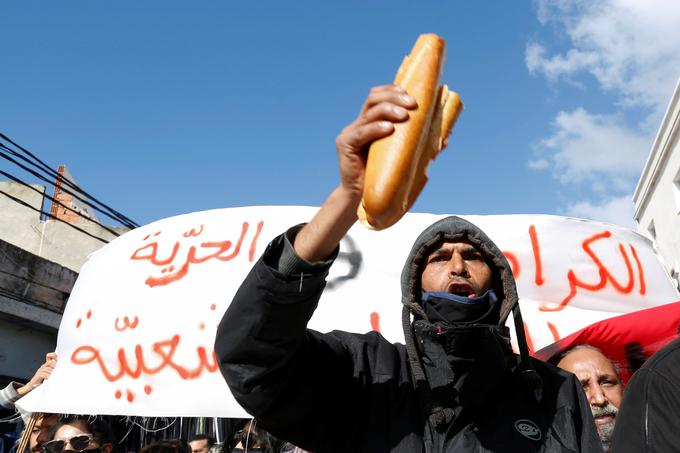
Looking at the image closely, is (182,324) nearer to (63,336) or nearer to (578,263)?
(63,336)

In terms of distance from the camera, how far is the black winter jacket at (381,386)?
4.75 ft

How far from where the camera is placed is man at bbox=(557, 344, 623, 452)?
2.91 m

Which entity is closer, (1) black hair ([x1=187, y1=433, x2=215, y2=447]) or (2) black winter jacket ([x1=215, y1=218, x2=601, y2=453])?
(2) black winter jacket ([x1=215, y1=218, x2=601, y2=453])

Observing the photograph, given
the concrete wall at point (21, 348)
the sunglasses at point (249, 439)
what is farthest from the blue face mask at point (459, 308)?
the concrete wall at point (21, 348)

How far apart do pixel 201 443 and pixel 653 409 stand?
199 inches

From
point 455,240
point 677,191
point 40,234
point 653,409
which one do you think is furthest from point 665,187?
point 40,234

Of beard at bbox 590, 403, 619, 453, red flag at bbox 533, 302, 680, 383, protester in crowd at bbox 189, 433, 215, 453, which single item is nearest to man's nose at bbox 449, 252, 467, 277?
beard at bbox 590, 403, 619, 453

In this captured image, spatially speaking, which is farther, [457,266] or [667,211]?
[667,211]

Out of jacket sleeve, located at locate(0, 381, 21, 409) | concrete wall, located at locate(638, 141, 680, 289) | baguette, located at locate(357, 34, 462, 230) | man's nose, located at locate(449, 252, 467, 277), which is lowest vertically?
jacket sleeve, located at locate(0, 381, 21, 409)

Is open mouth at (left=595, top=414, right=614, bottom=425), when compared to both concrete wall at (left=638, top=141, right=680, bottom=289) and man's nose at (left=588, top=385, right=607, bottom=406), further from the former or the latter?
concrete wall at (left=638, top=141, right=680, bottom=289)

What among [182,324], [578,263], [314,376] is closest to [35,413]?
[182,324]

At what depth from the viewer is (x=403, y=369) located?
5.52ft

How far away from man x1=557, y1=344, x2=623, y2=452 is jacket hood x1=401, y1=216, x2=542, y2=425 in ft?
4.41

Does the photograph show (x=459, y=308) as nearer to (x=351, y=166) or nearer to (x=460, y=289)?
(x=460, y=289)
